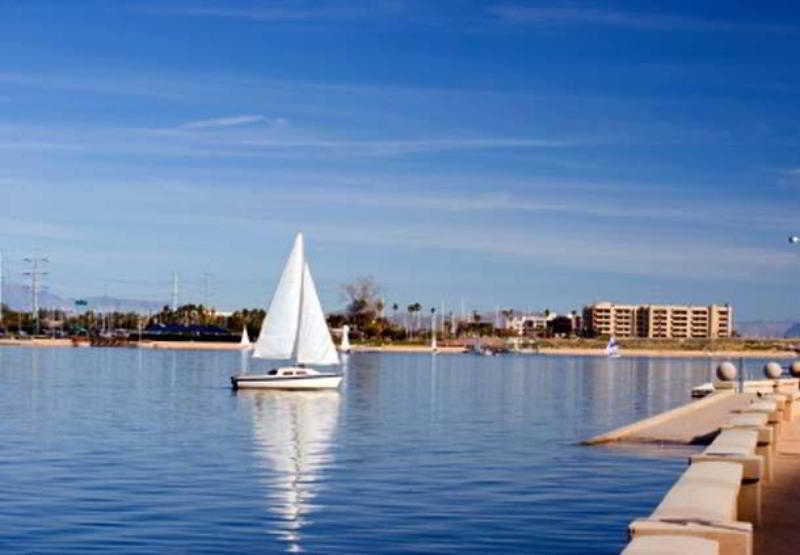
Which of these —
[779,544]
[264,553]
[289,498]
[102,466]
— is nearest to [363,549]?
[264,553]

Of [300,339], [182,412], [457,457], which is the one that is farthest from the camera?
[300,339]

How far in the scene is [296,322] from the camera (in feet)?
276

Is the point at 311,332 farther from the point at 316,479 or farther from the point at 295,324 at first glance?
the point at 316,479

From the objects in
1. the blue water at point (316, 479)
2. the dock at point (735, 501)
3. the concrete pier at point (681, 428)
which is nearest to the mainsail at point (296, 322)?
the blue water at point (316, 479)

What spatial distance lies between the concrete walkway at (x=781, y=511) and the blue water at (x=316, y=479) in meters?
3.10

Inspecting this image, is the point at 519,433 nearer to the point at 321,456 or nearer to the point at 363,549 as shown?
the point at 321,456

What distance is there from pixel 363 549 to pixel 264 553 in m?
1.64

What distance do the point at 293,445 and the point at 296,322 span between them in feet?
123

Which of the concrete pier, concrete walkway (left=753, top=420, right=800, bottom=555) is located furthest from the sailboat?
concrete walkway (left=753, top=420, right=800, bottom=555)

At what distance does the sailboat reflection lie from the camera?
28.8 m

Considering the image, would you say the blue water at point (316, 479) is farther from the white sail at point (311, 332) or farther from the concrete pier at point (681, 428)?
the white sail at point (311, 332)

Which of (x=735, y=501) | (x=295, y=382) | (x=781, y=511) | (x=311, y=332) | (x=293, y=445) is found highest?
(x=311, y=332)

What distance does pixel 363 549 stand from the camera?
23.6m

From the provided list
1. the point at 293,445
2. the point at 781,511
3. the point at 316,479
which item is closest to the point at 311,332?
the point at 293,445
